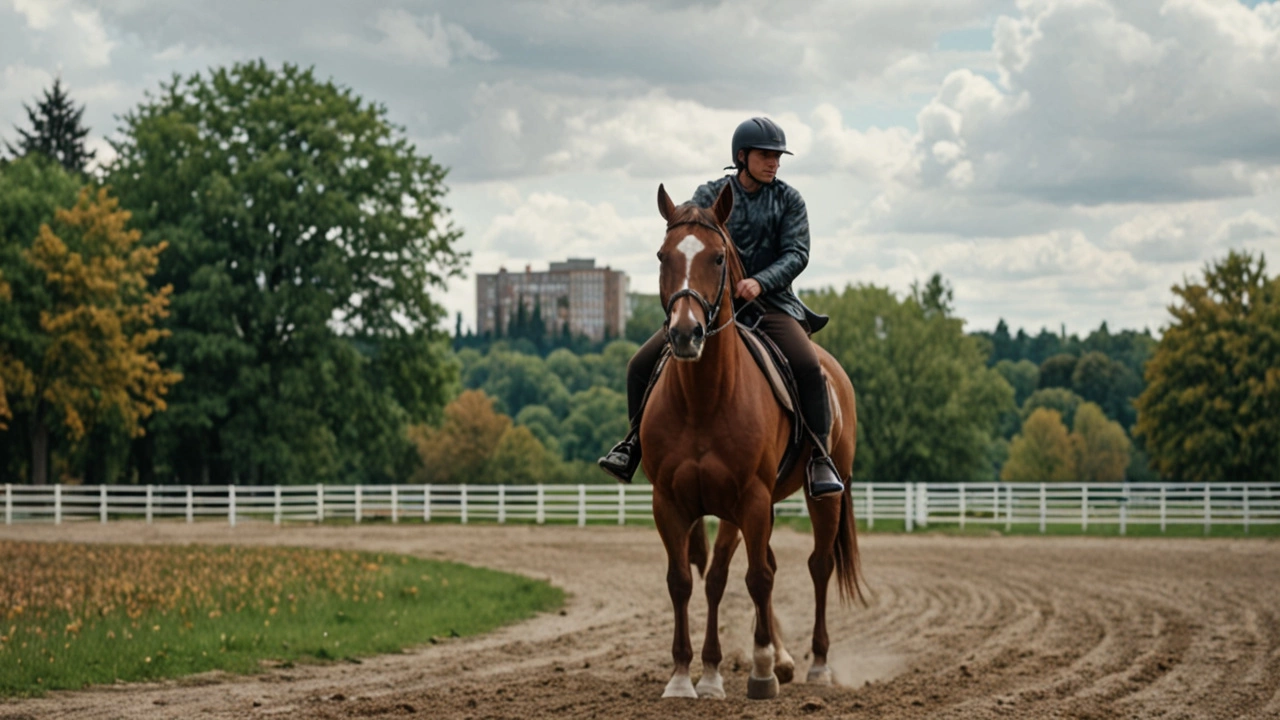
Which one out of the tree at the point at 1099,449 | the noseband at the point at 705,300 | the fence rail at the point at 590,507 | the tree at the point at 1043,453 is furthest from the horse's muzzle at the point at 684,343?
the tree at the point at 1099,449

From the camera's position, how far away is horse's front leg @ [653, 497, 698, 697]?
24.6 feet

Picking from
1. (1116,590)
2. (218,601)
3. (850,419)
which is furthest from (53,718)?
(1116,590)

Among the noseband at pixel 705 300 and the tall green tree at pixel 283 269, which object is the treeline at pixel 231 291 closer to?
the tall green tree at pixel 283 269

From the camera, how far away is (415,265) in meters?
42.6

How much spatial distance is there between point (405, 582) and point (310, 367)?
2326 cm

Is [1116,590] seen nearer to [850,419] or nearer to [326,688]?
[850,419]

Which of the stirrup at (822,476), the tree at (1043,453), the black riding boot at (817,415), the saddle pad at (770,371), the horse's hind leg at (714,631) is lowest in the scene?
the tree at (1043,453)

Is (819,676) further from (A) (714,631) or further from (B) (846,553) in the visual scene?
(A) (714,631)

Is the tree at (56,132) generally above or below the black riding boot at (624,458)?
above

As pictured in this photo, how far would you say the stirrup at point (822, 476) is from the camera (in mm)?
7977

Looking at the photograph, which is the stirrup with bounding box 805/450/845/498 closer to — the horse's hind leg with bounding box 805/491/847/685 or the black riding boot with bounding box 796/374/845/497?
the black riding boot with bounding box 796/374/845/497

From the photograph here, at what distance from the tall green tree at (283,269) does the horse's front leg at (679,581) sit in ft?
109

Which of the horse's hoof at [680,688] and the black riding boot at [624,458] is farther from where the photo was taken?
the black riding boot at [624,458]

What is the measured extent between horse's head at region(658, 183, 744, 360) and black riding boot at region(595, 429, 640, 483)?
1241 millimetres
